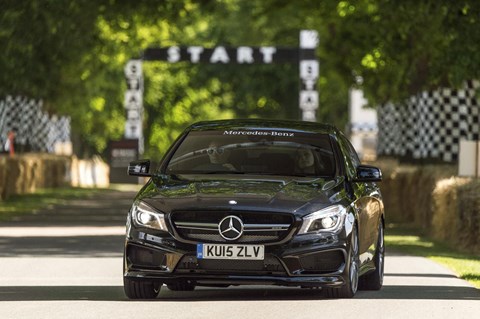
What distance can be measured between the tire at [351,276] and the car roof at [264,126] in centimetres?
166

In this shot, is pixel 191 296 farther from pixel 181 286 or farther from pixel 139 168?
pixel 139 168

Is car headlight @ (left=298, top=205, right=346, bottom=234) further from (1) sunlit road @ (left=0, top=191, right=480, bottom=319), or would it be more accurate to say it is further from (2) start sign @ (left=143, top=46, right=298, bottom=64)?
(2) start sign @ (left=143, top=46, right=298, bottom=64)

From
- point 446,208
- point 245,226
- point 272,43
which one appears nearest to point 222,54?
point 272,43

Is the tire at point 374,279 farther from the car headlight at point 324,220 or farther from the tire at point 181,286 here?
the car headlight at point 324,220

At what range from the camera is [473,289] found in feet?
53.3

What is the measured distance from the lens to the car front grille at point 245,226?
13.9 metres

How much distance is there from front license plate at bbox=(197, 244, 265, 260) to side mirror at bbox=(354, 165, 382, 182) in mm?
1859

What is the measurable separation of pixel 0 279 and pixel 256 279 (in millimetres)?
4052

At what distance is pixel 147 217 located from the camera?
46.1ft

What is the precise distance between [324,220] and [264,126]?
84.8 inches

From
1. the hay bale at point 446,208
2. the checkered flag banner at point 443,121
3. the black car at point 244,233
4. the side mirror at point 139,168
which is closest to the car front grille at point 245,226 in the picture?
the black car at point 244,233

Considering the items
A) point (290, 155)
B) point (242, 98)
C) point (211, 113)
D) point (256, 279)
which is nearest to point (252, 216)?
point (256, 279)

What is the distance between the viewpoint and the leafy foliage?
30.8m

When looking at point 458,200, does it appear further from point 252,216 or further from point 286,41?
point 286,41
